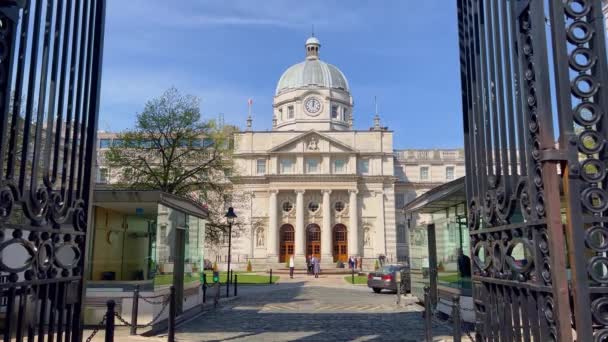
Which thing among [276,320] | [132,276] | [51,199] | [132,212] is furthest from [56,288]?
[132,276]

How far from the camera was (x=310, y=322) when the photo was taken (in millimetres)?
14422

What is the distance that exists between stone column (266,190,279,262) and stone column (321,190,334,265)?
529cm

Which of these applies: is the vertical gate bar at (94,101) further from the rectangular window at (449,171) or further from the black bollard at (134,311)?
the rectangular window at (449,171)

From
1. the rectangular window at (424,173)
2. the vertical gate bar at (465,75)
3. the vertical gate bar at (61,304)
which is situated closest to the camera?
the vertical gate bar at (61,304)

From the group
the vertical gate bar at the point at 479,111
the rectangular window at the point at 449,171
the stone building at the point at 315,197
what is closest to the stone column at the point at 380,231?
the stone building at the point at 315,197

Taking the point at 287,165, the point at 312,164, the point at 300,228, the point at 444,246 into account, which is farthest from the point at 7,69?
the point at 287,165

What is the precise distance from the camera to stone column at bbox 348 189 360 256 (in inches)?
2205

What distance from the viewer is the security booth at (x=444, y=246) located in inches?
527

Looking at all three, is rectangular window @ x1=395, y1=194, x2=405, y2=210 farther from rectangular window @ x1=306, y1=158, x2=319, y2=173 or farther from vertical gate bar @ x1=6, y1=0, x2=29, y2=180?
vertical gate bar @ x1=6, y1=0, x2=29, y2=180

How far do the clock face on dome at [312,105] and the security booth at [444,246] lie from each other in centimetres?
4940

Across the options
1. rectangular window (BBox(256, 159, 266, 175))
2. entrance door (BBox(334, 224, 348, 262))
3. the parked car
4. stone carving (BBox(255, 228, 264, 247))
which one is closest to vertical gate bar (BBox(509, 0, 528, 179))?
the parked car

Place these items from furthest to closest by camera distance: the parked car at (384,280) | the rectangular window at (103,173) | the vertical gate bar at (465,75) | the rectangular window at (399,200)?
the rectangular window at (399,200) < the rectangular window at (103,173) < the parked car at (384,280) < the vertical gate bar at (465,75)

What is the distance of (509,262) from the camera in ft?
12.7

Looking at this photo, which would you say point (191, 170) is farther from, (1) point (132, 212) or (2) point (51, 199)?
(2) point (51, 199)
